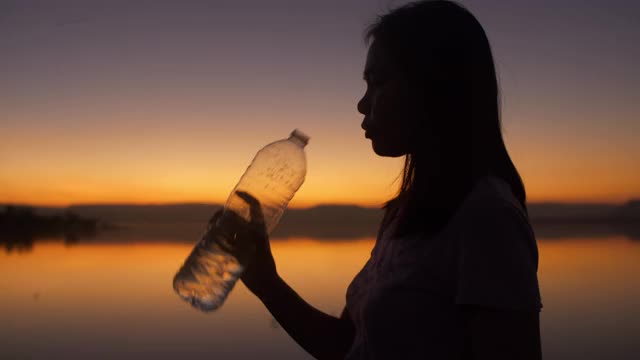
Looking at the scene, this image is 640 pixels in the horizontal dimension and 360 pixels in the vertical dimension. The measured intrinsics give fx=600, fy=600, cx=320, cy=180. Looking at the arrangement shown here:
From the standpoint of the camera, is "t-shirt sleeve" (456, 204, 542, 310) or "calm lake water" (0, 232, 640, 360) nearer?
"t-shirt sleeve" (456, 204, 542, 310)

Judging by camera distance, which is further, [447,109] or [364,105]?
[364,105]

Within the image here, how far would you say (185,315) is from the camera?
23.3ft

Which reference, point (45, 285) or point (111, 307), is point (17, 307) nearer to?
point (111, 307)

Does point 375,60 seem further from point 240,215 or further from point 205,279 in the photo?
point 205,279

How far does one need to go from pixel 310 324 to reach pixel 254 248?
0.25m

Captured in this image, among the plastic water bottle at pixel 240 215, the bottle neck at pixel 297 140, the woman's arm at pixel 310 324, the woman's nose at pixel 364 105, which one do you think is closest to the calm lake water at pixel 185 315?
the plastic water bottle at pixel 240 215

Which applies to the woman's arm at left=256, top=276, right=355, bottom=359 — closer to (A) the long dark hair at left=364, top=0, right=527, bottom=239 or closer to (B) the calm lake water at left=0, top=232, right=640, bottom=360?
(A) the long dark hair at left=364, top=0, right=527, bottom=239

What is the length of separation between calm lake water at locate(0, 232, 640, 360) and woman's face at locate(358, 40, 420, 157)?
4535mm

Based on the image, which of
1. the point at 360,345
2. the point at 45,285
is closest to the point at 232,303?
the point at 45,285

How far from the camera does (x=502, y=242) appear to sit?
0.95 metres

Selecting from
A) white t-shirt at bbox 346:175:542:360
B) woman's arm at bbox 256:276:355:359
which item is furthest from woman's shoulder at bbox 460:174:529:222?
woman's arm at bbox 256:276:355:359

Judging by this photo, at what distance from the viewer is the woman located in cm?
95

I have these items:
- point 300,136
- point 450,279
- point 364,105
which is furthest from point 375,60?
point 300,136

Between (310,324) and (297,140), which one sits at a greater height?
(297,140)
